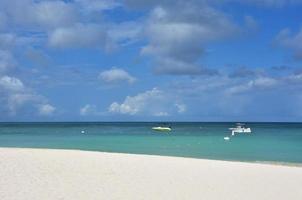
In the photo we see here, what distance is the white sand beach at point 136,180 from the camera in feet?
44.6

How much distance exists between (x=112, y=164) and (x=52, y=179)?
4871 mm

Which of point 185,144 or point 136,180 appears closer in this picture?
point 136,180

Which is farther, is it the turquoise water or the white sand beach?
the turquoise water

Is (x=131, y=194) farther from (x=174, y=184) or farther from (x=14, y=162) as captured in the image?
(x=14, y=162)

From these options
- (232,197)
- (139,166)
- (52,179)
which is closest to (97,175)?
(52,179)

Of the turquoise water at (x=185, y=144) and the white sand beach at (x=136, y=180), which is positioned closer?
the white sand beach at (x=136, y=180)

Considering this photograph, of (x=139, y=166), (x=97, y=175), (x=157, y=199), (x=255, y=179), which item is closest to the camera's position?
(x=157, y=199)

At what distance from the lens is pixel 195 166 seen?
2116 centimetres

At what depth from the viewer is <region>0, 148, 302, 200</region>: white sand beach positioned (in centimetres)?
1359

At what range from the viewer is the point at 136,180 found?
1631 cm

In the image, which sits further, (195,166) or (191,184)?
(195,166)

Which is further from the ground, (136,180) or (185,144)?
(185,144)

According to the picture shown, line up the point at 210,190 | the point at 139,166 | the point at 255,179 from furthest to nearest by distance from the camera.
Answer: the point at 139,166, the point at 255,179, the point at 210,190

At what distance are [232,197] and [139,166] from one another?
6.66m
